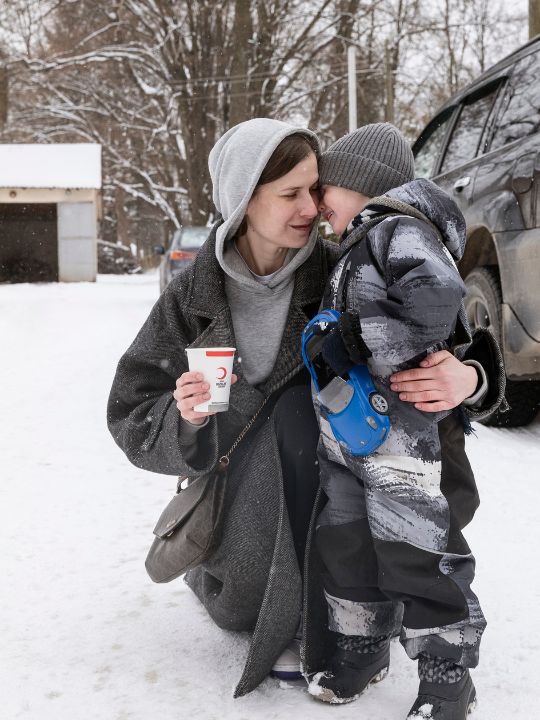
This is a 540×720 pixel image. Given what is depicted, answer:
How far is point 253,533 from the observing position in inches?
84.7

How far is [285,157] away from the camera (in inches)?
87.0

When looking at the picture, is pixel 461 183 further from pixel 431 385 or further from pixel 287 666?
pixel 287 666

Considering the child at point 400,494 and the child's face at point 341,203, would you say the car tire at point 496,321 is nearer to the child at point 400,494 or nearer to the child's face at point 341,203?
the child's face at point 341,203

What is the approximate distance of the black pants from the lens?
217cm

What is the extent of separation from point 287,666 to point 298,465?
21.4 inches

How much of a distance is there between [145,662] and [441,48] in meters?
28.0

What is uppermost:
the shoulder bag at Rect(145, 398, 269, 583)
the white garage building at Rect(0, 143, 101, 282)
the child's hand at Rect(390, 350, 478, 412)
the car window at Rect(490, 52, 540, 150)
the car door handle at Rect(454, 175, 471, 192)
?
the white garage building at Rect(0, 143, 101, 282)

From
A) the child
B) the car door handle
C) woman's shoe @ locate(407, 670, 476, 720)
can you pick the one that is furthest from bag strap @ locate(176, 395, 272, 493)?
the car door handle

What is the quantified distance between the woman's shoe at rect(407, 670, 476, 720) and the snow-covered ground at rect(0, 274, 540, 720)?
14 cm

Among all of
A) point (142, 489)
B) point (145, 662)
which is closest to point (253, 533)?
point (145, 662)

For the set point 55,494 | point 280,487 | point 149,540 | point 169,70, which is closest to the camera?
point 280,487

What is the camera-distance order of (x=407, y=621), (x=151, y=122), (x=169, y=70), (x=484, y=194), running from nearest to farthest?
(x=407, y=621)
(x=484, y=194)
(x=169, y=70)
(x=151, y=122)

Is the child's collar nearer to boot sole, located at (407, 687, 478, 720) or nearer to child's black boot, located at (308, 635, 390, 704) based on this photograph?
child's black boot, located at (308, 635, 390, 704)

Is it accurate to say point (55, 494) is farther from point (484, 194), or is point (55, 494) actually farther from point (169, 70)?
point (169, 70)
